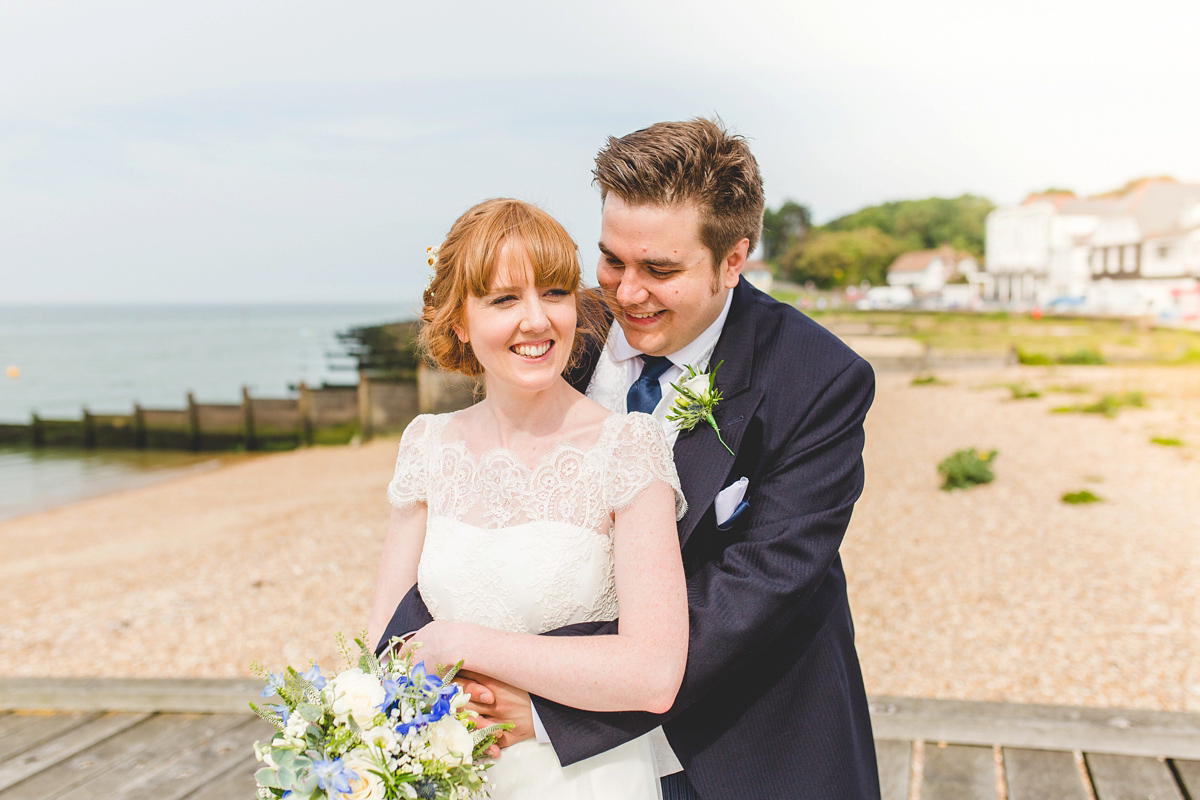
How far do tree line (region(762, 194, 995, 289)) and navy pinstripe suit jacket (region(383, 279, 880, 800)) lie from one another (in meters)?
57.2

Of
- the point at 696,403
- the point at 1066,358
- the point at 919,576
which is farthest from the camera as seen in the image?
the point at 1066,358

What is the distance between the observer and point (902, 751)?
3426mm

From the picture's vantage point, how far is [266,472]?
19.8 meters

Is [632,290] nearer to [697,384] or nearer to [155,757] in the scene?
[697,384]

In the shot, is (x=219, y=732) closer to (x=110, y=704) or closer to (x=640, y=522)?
(x=110, y=704)

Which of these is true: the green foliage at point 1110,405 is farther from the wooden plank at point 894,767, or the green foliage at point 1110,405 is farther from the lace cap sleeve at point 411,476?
the lace cap sleeve at point 411,476

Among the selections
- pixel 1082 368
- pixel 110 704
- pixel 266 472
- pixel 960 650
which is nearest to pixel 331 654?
pixel 110 704

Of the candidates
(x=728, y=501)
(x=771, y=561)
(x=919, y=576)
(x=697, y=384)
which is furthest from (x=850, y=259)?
(x=771, y=561)

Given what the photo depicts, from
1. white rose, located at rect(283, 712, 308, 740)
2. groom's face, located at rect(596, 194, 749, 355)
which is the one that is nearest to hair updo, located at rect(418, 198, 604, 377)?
groom's face, located at rect(596, 194, 749, 355)

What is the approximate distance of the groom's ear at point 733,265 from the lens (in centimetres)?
237

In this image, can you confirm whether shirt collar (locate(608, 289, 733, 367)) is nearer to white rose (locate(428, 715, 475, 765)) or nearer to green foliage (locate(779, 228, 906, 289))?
white rose (locate(428, 715, 475, 765))

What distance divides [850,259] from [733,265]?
65.0 meters

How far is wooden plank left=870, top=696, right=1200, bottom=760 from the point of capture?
130 inches

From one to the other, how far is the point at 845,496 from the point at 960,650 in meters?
4.93
